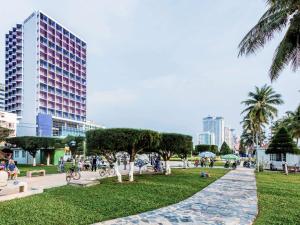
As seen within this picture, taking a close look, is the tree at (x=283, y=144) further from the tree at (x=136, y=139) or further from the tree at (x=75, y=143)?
the tree at (x=75, y=143)

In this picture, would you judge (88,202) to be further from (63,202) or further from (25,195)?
(25,195)

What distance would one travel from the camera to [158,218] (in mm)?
9391

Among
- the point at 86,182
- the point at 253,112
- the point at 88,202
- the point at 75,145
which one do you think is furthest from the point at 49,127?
the point at 88,202

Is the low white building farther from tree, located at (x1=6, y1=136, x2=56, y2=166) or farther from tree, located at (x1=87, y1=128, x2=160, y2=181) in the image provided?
tree, located at (x1=6, y1=136, x2=56, y2=166)

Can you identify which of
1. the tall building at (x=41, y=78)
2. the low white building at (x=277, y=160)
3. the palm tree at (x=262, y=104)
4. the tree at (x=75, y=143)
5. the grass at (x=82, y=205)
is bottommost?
the low white building at (x=277, y=160)

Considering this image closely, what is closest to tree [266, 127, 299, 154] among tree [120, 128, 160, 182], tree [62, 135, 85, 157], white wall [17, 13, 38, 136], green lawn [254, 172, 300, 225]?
tree [120, 128, 160, 182]

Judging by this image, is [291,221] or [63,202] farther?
[63,202]

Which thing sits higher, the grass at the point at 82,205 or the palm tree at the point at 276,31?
the palm tree at the point at 276,31

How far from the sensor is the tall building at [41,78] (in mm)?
91375

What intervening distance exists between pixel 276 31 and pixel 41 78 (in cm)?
8899

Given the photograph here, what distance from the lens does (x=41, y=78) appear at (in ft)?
305

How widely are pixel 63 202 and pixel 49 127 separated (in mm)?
84256

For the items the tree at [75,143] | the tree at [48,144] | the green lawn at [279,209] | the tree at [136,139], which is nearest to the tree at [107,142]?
the tree at [136,139]

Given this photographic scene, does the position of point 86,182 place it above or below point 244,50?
below
